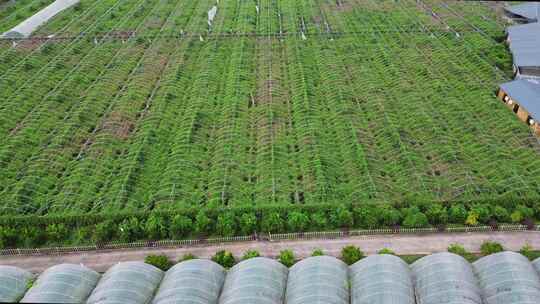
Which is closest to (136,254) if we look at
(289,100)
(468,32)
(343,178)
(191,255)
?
(191,255)

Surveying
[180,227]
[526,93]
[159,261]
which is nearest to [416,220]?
[180,227]

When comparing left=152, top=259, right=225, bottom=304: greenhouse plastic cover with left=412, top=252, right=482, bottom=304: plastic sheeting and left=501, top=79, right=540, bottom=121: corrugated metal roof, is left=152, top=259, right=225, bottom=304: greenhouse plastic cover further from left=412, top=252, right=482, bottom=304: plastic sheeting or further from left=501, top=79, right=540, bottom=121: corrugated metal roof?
left=501, top=79, right=540, bottom=121: corrugated metal roof

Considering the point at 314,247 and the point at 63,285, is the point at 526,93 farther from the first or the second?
the point at 63,285

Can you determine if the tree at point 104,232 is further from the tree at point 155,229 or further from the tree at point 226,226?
the tree at point 226,226

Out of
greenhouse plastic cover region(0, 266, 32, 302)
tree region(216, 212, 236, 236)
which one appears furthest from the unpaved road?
greenhouse plastic cover region(0, 266, 32, 302)

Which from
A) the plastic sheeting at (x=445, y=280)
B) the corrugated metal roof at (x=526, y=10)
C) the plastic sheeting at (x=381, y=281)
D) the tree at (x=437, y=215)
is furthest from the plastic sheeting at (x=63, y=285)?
the corrugated metal roof at (x=526, y=10)

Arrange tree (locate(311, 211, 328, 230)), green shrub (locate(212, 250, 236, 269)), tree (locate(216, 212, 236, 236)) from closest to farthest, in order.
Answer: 1. green shrub (locate(212, 250, 236, 269))
2. tree (locate(216, 212, 236, 236))
3. tree (locate(311, 211, 328, 230))

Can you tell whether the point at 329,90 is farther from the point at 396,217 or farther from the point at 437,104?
the point at 396,217
